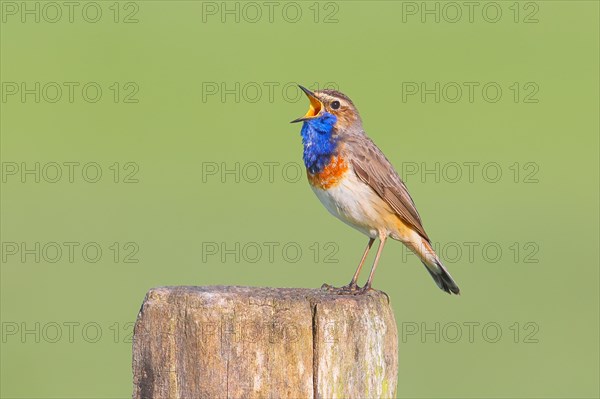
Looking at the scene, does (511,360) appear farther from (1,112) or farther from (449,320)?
(1,112)

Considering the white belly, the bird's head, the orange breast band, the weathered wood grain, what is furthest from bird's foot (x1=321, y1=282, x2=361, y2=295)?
the bird's head

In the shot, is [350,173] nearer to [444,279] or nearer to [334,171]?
[334,171]

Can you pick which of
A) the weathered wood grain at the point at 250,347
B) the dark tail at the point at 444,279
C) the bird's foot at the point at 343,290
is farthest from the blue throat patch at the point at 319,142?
the weathered wood grain at the point at 250,347

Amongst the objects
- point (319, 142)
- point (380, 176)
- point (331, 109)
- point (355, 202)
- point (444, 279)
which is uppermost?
point (331, 109)

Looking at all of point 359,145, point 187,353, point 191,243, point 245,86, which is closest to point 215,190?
point 191,243

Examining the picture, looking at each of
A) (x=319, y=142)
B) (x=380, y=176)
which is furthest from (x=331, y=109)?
(x=380, y=176)
